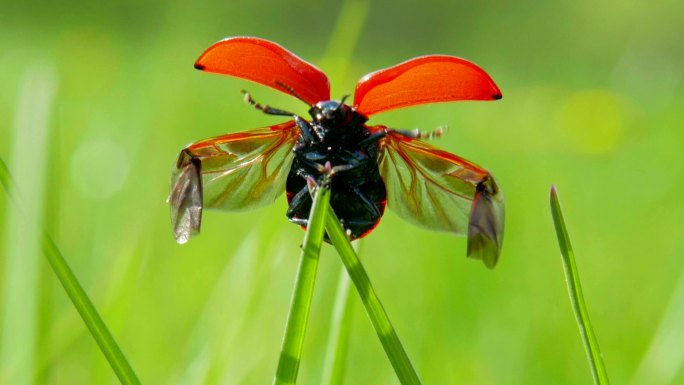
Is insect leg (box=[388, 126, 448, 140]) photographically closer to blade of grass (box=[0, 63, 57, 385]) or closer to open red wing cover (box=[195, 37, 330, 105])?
open red wing cover (box=[195, 37, 330, 105])

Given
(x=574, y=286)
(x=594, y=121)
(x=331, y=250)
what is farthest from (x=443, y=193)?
(x=594, y=121)

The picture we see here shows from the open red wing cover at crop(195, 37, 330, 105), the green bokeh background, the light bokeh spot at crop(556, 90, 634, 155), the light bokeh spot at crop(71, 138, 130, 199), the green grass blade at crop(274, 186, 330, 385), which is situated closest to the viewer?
the green grass blade at crop(274, 186, 330, 385)

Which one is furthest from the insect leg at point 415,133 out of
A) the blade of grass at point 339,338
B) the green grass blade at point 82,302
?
the green grass blade at point 82,302

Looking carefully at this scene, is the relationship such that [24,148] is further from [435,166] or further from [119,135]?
[119,135]

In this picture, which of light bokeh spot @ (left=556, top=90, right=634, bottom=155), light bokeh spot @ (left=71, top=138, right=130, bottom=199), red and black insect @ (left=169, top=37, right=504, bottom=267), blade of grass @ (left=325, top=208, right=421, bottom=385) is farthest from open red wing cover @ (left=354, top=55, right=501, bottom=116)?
light bokeh spot @ (left=556, top=90, right=634, bottom=155)

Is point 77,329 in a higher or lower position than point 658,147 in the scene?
lower

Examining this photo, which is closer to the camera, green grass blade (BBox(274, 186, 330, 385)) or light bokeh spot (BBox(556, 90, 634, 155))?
green grass blade (BBox(274, 186, 330, 385))

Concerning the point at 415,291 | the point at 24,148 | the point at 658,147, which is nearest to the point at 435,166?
the point at 24,148

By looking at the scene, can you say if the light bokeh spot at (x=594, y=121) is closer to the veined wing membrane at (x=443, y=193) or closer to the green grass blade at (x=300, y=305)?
the veined wing membrane at (x=443, y=193)
